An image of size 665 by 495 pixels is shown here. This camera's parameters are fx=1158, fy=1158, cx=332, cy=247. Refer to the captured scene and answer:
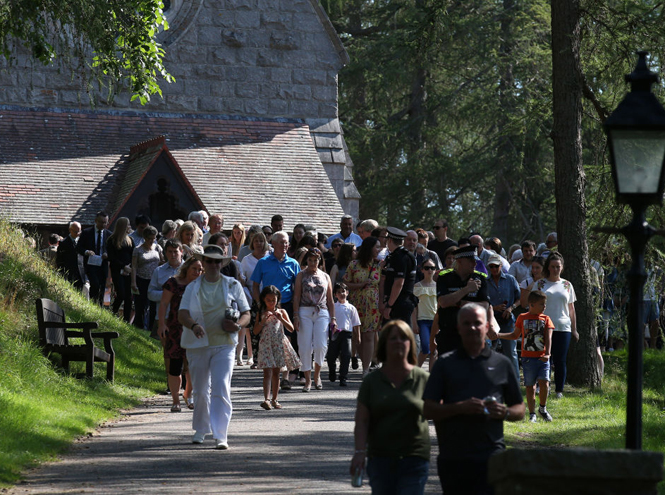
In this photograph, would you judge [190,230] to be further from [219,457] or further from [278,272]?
[219,457]

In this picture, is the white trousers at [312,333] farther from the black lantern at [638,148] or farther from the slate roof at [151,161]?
the slate roof at [151,161]

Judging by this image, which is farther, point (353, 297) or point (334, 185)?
point (334, 185)

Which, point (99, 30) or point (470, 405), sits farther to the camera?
point (99, 30)

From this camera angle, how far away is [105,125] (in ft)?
96.7

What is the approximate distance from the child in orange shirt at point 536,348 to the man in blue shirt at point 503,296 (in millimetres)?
672

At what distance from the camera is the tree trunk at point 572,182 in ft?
52.0

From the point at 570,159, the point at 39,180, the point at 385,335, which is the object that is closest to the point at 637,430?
the point at 385,335

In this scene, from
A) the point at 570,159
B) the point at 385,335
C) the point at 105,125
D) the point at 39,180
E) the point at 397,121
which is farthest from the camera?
the point at 397,121

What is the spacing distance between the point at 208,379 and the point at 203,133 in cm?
1979

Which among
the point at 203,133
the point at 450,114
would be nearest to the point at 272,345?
the point at 203,133

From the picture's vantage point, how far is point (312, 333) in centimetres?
1452

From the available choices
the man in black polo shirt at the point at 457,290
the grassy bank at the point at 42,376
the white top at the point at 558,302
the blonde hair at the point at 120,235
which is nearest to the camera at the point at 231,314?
the grassy bank at the point at 42,376

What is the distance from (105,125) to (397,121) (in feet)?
47.4

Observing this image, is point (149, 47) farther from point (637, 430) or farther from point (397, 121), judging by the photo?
point (397, 121)
